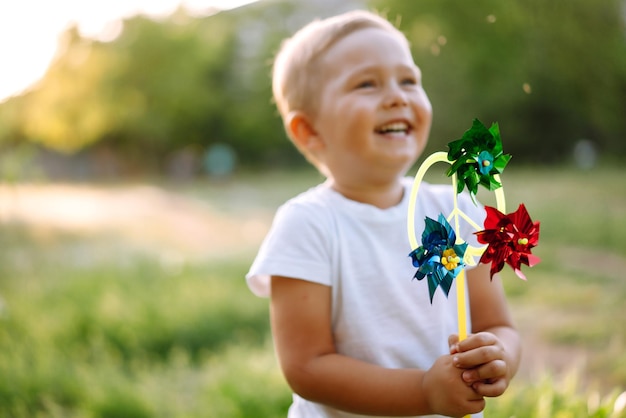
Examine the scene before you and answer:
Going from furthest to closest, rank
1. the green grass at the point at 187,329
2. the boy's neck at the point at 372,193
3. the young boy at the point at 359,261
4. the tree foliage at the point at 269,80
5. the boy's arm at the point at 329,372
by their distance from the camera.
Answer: the tree foliage at the point at 269,80
the green grass at the point at 187,329
the boy's neck at the point at 372,193
the young boy at the point at 359,261
the boy's arm at the point at 329,372

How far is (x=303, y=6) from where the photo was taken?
20375 mm

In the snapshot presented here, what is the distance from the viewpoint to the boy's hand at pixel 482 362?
42.4 inches

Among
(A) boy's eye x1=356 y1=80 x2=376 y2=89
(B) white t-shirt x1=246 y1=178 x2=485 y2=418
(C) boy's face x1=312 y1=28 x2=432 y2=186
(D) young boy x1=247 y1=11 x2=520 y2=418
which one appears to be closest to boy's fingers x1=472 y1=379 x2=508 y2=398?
(D) young boy x1=247 y1=11 x2=520 y2=418

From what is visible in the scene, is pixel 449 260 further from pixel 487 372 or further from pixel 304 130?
pixel 304 130

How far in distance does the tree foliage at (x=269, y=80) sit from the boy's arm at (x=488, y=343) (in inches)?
17.5

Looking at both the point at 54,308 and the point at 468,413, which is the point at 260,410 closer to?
the point at 468,413

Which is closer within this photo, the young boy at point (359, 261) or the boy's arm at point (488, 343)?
the boy's arm at point (488, 343)

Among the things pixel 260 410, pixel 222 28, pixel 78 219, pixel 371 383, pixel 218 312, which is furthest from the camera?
pixel 222 28

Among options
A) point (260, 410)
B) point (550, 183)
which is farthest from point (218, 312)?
point (550, 183)

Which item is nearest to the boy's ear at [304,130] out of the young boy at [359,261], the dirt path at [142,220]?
the young boy at [359,261]

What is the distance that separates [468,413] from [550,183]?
8881 mm

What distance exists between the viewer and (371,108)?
1377mm

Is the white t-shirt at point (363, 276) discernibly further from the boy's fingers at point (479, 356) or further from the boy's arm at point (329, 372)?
the boy's fingers at point (479, 356)

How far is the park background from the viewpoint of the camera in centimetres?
259
